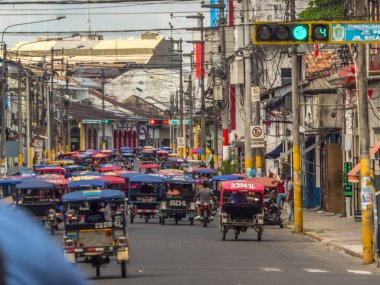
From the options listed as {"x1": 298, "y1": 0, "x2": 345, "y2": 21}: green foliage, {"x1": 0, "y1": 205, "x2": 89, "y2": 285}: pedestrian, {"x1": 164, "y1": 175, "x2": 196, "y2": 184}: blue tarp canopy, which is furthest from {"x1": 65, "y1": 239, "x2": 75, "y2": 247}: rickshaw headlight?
{"x1": 298, "y1": 0, "x2": 345, "y2": 21}: green foliage

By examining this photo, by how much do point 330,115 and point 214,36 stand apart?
86959mm

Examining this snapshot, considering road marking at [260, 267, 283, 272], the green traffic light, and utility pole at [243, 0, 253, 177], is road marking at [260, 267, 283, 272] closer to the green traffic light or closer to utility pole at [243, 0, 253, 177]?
the green traffic light

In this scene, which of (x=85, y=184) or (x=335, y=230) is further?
(x=85, y=184)

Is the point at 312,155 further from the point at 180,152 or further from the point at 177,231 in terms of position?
the point at 180,152

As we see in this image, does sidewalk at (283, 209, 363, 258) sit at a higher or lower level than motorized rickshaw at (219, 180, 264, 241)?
A: lower

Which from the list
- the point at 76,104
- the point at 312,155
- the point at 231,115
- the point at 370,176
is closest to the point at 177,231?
the point at 370,176

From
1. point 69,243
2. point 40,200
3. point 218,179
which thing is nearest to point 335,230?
point 40,200

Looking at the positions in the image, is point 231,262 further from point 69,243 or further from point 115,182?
point 115,182

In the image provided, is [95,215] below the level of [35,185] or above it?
below

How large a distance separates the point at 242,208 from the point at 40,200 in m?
8.79

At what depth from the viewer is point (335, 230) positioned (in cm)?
3875

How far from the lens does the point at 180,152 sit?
134 m

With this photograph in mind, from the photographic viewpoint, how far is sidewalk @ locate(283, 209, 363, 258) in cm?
3137

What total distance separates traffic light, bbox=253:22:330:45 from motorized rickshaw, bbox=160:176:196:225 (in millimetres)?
18898
